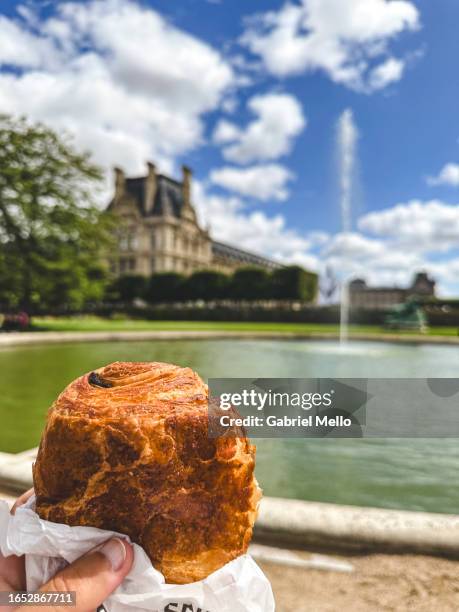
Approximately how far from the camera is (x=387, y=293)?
8431 centimetres

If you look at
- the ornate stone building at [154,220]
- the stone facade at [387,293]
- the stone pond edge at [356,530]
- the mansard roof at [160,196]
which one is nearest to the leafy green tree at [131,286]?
the ornate stone building at [154,220]

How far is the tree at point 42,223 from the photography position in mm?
22656

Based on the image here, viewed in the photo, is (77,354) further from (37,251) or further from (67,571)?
(37,251)

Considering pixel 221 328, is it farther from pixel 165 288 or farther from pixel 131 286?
pixel 131 286

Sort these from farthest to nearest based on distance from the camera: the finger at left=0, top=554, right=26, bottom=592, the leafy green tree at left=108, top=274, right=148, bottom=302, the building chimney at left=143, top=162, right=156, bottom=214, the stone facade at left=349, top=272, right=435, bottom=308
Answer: the building chimney at left=143, top=162, right=156, bottom=214 < the stone facade at left=349, top=272, right=435, bottom=308 < the leafy green tree at left=108, top=274, right=148, bottom=302 < the finger at left=0, top=554, right=26, bottom=592

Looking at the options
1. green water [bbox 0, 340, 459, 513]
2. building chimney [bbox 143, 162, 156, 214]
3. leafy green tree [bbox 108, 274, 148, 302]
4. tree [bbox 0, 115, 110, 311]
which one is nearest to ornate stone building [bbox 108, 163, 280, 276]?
building chimney [bbox 143, 162, 156, 214]

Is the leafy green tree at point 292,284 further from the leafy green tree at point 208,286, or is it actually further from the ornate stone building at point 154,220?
the ornate stone building at point 154,220

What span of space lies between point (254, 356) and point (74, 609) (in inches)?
430

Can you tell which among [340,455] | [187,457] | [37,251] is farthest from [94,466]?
[37,251]

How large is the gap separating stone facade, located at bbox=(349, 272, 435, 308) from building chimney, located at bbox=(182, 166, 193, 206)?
3582cm

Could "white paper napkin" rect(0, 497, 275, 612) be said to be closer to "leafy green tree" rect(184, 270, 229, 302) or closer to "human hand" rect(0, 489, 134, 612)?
"human hand" rect(0, 489, 134, 612)

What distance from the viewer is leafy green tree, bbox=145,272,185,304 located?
69.1 metres

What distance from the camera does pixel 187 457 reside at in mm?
1200

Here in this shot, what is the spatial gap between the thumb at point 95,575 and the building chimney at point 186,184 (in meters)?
88.9
